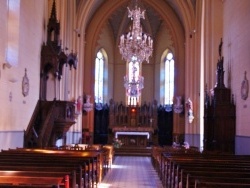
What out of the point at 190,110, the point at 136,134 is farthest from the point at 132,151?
the point at 190,110

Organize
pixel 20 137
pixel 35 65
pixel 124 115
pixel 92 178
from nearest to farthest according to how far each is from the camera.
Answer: pixel 92 178 < pixel 20 137 < pixel 35 65 < pixel 124 115

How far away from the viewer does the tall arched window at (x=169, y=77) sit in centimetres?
3659

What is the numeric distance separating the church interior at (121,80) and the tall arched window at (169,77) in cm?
9

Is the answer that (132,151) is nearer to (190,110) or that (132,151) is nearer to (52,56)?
(190,110)

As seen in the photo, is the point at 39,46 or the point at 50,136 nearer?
the point at 50,136

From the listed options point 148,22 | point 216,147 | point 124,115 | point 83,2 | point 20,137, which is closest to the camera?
point 20,137

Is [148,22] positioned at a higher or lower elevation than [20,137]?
higher

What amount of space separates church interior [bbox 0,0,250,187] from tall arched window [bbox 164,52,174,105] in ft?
0.30

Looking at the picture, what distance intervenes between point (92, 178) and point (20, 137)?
6.54 metres

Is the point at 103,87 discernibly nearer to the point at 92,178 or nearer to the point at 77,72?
the point at 77,72

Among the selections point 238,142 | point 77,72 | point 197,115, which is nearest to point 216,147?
point 238,142

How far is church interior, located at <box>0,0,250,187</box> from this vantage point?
15844mm

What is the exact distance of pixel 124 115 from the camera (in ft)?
112

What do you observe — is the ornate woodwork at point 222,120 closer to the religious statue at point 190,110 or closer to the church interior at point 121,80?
the church interior at point 121,80
